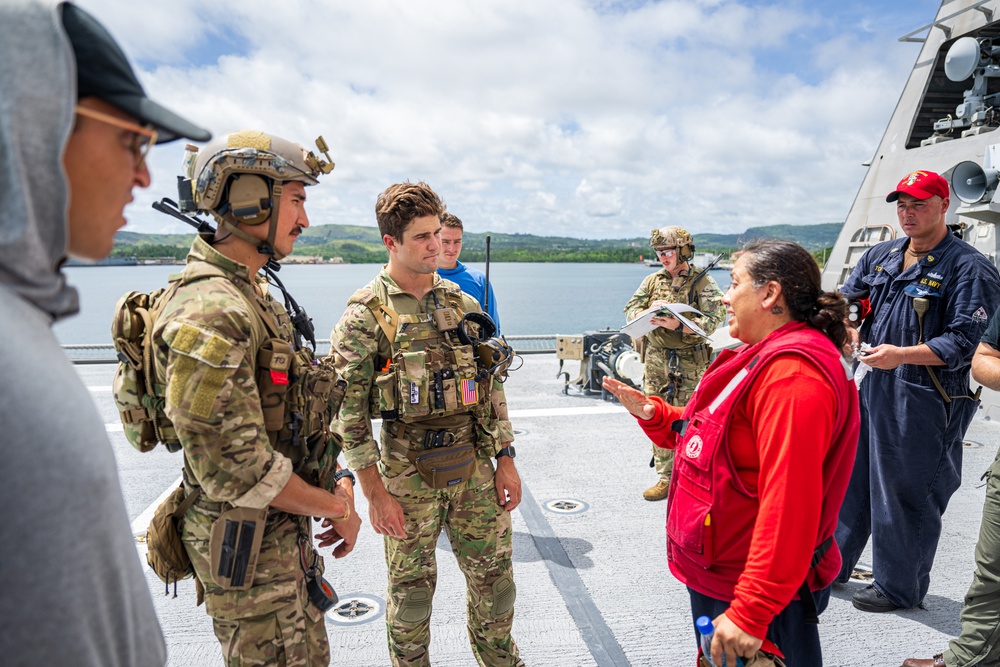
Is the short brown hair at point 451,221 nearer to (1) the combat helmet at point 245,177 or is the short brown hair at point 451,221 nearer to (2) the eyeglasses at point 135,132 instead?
(1) the combat helmet at point 245,177

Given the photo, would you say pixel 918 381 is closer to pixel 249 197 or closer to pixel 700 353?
pixel 700 353

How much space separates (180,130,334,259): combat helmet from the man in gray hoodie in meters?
1.00

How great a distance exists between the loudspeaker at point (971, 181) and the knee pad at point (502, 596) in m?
5.16

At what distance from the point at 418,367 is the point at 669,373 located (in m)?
2.91

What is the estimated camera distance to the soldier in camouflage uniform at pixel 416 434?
2260mm

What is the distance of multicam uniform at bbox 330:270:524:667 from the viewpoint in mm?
2260

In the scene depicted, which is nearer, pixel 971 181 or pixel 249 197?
pixel 249 197

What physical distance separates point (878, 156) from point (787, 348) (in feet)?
23.1

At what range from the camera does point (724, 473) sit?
63.6 inches

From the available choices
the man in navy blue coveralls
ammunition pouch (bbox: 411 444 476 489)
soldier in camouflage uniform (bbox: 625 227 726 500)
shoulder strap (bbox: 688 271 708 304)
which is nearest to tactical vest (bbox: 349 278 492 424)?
ammunition pouch (bbox: 411 444 476 489)

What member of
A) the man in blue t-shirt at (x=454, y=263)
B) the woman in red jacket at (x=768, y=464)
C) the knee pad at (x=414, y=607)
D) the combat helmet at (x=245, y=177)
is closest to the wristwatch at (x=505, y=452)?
the knee pad at (x=414, y=607)

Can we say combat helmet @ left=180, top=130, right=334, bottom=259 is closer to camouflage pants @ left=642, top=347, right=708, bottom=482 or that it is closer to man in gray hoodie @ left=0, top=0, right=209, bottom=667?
man in gray hoodie @ left=0, top=0, right=209, bottom=667

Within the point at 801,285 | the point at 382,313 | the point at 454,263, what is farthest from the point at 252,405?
the point at 454,263

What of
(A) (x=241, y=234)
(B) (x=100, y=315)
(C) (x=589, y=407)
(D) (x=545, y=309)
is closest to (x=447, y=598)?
(A) (x=241, y=234)
